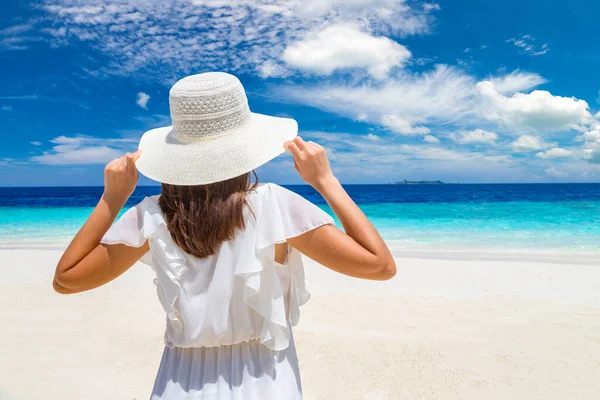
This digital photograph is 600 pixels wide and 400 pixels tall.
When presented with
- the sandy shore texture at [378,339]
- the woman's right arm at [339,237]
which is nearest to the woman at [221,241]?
the woman's right arm at [339,237]

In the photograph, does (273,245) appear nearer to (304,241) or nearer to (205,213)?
(304,241)

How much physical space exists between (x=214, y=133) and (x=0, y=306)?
6377mm

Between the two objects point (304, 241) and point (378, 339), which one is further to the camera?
point (378, 339)

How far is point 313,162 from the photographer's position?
4.23 ft

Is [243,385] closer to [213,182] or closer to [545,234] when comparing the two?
[213,182]

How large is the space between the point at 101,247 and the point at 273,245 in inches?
20.1

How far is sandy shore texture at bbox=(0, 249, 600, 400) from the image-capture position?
13.0ft

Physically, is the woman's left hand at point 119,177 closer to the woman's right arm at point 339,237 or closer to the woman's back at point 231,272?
the woman's back at point 231,272

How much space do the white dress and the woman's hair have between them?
0.03m

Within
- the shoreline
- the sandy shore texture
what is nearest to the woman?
the sandy shore texture

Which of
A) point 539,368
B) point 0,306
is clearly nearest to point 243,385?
point 539,368

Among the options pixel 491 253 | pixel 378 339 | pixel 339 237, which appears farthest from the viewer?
pixel 491 253

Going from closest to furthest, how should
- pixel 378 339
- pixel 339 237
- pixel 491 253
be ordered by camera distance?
pixel 339 237 < pixel 378 339 < pixel 491 253

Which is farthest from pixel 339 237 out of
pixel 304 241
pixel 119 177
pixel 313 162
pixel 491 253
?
pixel 491 253
